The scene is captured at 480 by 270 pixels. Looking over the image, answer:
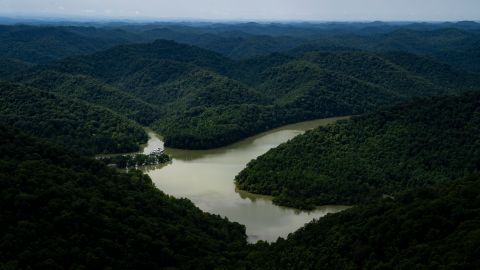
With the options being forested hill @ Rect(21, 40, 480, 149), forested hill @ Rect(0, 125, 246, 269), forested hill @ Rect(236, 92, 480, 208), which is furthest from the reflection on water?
forested hill @ Rect(0, 125, 246, 269)

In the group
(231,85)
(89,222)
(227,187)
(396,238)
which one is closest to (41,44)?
(231,85)

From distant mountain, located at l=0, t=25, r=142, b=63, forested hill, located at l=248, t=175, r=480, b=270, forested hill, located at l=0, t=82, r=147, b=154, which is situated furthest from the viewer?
distant mountain, located at l=0, t=25, r=142, b=63

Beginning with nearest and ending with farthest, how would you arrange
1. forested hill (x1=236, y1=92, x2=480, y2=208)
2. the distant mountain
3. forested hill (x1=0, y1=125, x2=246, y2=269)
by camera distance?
forested hill (x1=0, y1=125, x2=246, y2=269)
forested hill (x1=236, y1=92, x2=480, y2=208)
the distant mountain

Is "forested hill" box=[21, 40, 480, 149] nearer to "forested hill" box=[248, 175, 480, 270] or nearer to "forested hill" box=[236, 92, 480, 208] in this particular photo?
"forested hill" box=[236, 92, 480, 208]

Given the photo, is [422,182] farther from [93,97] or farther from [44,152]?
[93,97]

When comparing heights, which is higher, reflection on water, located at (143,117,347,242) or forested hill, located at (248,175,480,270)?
forested hill, located at (248,175,480,270)

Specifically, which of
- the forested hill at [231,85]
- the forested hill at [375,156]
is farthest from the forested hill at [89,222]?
the forested hill at [231,85]
